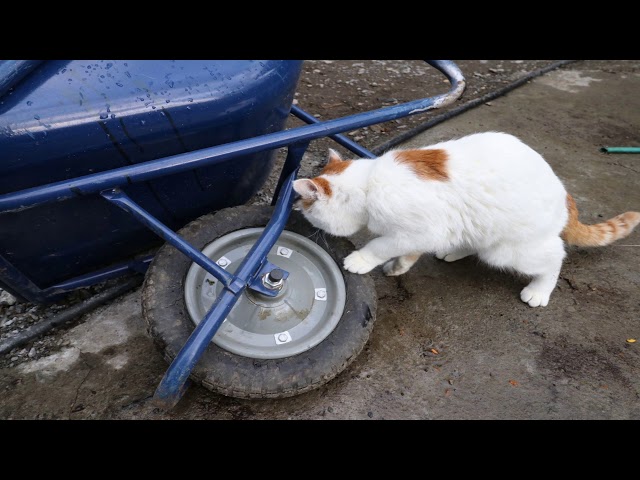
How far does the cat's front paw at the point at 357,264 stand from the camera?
1.86 m

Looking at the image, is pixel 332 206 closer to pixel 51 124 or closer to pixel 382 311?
pixel 382 311

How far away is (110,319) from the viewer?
77.7 inches

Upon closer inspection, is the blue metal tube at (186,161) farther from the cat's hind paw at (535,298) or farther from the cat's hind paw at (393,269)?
the cat's hind paw at (535,298)

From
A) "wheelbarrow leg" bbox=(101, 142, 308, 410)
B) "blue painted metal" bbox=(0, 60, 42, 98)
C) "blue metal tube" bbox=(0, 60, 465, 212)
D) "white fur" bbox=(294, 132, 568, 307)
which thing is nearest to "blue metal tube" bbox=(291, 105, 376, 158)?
"white fur" bbox=(294, 132, 568, 307)

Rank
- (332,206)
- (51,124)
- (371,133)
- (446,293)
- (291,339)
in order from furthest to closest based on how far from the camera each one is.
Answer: (371,133) → (446,293) → (332,206) → (291,339) → (51,124)

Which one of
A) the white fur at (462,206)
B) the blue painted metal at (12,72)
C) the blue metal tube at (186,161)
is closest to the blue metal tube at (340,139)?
the white fur at (462,206)

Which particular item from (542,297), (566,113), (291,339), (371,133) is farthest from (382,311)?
(566,113)

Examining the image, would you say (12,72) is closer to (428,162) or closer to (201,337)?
(201,337)

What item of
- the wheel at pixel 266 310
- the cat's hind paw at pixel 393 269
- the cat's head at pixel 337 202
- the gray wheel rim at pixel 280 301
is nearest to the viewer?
the wheel at pixel 266 310

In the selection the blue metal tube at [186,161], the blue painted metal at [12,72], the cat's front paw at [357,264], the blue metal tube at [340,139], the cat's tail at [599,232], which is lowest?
the cat's tail at [599,232]

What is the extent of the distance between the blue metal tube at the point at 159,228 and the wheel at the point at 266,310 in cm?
23

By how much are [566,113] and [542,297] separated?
218 cm

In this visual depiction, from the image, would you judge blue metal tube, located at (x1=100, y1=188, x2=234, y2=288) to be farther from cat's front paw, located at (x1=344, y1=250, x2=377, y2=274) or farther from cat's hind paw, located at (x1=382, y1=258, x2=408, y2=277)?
cat's hind paw, located at (x1=382, y1=258, x2=408, y2=277)

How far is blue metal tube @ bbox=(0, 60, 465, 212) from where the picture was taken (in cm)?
132
